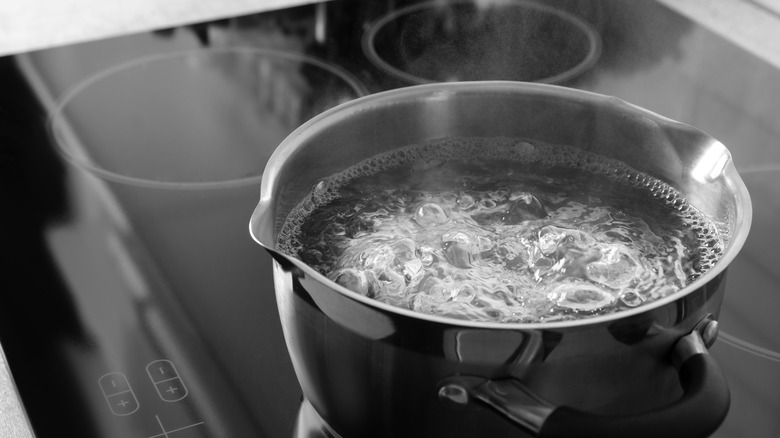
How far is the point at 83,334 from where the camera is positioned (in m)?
0.67

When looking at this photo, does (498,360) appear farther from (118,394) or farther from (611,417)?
(118,394)

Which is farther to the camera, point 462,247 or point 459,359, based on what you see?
point 462,247

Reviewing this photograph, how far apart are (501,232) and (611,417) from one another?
20cm

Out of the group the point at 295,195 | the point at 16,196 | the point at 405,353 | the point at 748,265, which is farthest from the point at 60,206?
the point at 748,265

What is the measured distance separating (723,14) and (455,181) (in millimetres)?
649

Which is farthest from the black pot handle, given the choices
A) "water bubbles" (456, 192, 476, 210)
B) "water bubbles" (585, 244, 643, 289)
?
"water bubbles" (456, 192, 476, 210)

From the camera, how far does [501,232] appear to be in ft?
2.04

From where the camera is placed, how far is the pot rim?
45 centimetres

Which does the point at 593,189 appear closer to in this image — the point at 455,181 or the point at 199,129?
the point at 455,181

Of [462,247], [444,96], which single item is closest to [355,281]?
[462,247]

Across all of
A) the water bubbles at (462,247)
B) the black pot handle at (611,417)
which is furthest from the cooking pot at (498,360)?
the water bubbles at (462,247)

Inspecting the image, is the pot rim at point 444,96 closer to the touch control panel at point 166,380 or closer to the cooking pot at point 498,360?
the cooking pot at point 498,360

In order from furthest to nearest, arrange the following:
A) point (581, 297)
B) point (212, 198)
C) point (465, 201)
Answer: point (212, 198) → point (465, 201) → point (581, 297)

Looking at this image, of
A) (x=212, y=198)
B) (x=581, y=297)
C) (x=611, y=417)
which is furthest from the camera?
(x=212, y=198)
